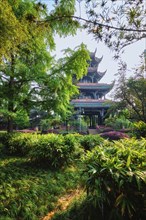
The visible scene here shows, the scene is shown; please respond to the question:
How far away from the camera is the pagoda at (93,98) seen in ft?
92.4

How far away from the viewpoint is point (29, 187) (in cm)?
470

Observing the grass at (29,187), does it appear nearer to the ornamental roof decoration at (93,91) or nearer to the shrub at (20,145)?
the shrub at (20,145)

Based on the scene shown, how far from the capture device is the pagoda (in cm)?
2817

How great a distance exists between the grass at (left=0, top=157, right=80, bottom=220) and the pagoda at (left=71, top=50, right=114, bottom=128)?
2052 cm

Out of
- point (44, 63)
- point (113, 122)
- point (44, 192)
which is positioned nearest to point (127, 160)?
point (44, 192)

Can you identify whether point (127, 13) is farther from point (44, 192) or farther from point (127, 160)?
point (44, 192)

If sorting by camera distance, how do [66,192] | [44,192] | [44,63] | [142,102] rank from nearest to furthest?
[44,192] → [66,192] → [44,63] → [142,102]

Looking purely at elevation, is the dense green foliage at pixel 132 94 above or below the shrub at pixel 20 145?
above

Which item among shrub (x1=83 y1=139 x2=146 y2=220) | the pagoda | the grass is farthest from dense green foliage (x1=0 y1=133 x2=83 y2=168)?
the pagoda

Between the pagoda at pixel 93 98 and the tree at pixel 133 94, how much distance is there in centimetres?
1009

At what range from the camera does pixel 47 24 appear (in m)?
4.01

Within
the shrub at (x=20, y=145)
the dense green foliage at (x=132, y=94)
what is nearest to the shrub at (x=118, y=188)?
the shrub at (x=20, y=145)

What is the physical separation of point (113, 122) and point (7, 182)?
21446 millimetres

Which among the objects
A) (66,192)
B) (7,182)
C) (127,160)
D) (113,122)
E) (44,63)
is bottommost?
(66,192)
